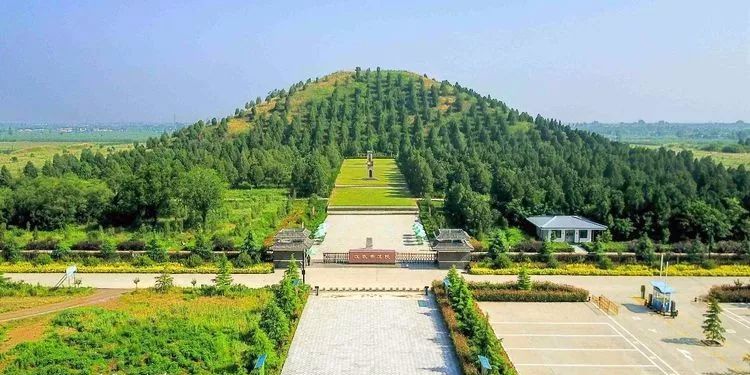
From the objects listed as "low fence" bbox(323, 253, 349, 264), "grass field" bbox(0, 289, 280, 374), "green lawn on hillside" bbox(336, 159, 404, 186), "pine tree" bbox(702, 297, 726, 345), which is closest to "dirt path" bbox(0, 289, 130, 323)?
"grass field" bbox(0, 289, 280, 374)

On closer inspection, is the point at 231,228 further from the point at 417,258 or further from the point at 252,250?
the point at 417,258

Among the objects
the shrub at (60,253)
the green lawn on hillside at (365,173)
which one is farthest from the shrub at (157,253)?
the green lawn on hillside at (365,173)

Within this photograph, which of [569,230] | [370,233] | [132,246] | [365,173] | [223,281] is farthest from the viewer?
[365,173]

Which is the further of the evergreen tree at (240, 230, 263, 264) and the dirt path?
the evergreen tree at (240, 230, 263, 264)

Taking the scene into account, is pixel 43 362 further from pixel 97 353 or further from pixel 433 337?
pixel 433 337

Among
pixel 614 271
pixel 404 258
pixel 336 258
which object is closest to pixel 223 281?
pixel 336 258

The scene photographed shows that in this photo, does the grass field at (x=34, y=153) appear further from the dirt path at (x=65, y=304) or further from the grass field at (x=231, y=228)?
the dirt path at (x=65, y=304)

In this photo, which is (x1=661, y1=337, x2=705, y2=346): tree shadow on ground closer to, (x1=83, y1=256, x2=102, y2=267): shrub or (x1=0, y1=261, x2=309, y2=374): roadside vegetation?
(x1=0, y1=261, x2=309, y2=374): roadside vegetation
